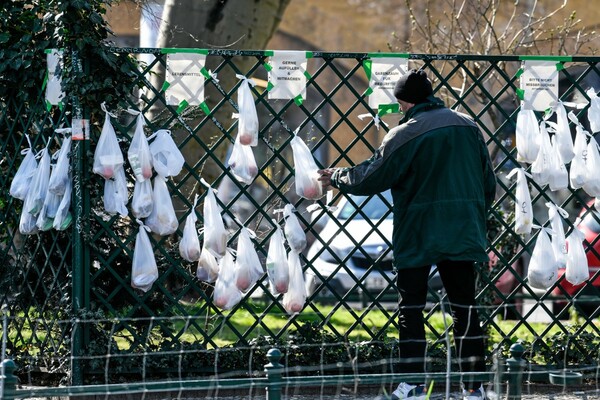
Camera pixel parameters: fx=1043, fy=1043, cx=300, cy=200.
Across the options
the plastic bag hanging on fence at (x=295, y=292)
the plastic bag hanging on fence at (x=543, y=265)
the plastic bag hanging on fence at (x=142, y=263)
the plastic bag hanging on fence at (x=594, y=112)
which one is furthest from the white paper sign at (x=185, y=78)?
the plastic bag hanging on fence at (x=594, y=112)

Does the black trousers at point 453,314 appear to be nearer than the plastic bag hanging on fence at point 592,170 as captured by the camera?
Yes

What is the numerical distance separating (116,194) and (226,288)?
897 mm

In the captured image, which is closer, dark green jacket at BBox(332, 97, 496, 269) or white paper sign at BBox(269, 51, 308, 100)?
dark green jacket at BBox(332, 97, 496, 269)

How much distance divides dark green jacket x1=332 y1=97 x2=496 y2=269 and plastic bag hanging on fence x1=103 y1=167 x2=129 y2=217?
1494mm

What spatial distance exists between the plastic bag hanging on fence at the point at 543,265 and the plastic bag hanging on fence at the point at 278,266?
5.22 feet

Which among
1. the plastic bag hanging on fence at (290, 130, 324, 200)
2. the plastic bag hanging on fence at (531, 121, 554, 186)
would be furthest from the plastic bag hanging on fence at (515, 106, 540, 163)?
the plastic bag hanging on fence at (290, 130, 324, 200)

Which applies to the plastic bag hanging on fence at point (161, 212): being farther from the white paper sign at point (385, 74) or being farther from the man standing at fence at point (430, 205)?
the white paper sign at point (385, 74)

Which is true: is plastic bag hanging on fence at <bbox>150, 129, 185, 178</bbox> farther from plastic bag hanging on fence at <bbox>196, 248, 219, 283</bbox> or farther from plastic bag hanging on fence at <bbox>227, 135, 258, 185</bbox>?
plastic bag hanging on fence at <bbox>196, 248, 219, 283</bbox>

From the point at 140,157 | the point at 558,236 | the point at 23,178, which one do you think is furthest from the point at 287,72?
the point at 558,236

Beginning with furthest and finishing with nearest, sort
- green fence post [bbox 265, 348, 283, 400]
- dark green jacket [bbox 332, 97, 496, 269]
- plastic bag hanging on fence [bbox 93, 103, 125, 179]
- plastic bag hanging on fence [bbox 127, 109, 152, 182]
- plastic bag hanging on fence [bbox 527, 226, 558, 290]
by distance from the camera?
1. plastic bag hanging on fence [bbox 527, 226, 558, 290]
2. plastic bag hanging on fence [bbox 127, 109, 152, 182]
3. plastic bag hanging on fence [bbox 93, 103, 125, 179]
4. dark green jacket [bbox 332, 97, 496, 269]
5. green fence post [bbox 265, 348, 283, 400]

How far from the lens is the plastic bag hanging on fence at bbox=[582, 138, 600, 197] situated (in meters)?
6.77

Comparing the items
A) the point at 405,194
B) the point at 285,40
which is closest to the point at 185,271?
the point at 405,194

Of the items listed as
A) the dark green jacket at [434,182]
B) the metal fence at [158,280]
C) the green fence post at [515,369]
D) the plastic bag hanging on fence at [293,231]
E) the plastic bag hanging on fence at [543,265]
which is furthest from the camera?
the plastic bag hanging on fence at [543,265]

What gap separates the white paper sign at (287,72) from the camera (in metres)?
6.68
